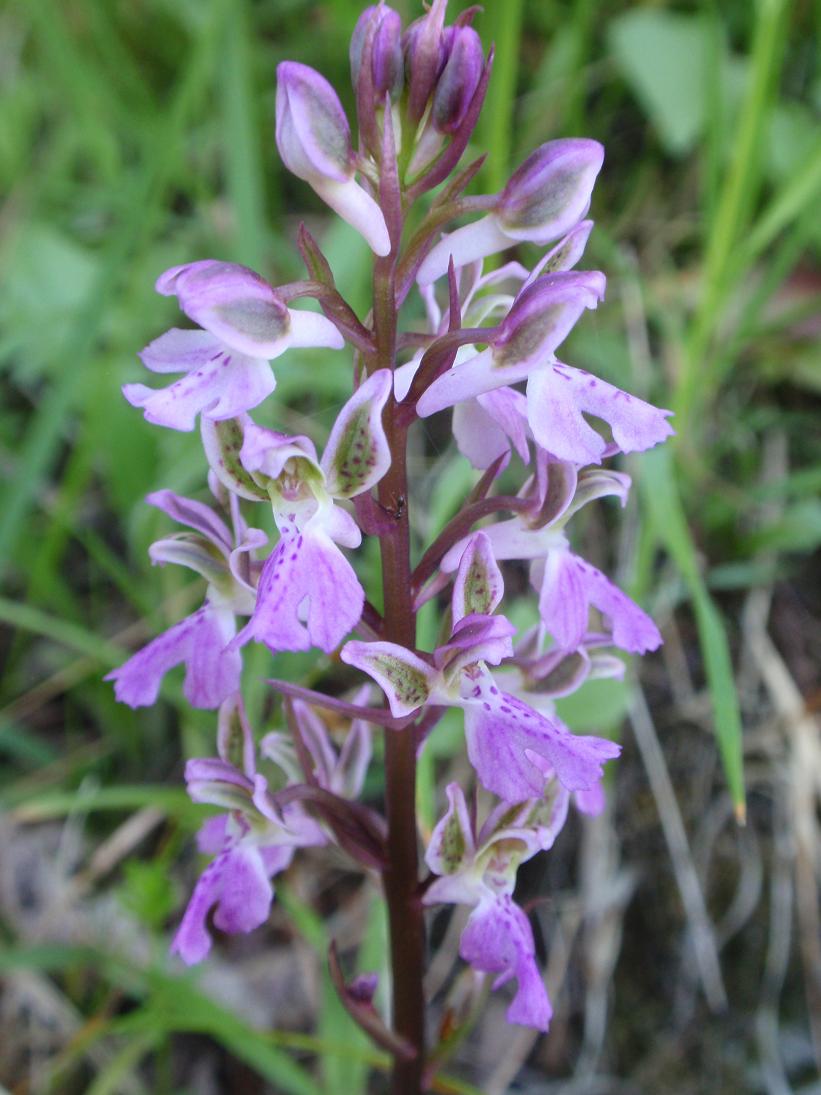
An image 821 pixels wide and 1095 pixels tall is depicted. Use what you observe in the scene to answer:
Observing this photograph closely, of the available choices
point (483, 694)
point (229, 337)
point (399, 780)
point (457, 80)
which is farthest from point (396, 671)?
point (457, 80)

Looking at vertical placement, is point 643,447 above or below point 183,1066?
above

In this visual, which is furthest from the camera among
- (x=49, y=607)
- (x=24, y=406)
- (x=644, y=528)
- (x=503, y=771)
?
(x=24, y=406)

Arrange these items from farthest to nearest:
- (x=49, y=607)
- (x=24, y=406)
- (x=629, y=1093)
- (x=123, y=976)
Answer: (x=24, y=406) < (x=49, y=607) < (x=629, y=1093) < (x=123, y=976)

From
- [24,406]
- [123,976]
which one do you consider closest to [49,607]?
[24,406]

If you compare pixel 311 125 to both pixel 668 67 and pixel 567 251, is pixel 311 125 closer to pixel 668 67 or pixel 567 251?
pixel 567 251

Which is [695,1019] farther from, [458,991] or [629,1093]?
[458,991]

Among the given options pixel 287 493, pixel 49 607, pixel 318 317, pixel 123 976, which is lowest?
pixel 123 976

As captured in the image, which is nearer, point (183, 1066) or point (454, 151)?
Result: point (454, 151)
